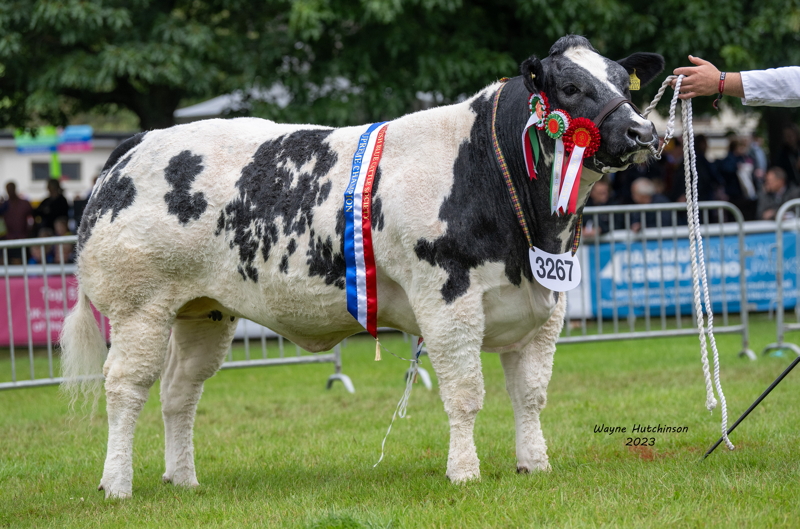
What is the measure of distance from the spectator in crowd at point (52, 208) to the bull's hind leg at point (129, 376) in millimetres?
11472

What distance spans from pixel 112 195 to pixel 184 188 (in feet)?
1.56

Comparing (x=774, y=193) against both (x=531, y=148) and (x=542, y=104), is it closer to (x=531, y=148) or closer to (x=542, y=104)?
(x=531, y=148)

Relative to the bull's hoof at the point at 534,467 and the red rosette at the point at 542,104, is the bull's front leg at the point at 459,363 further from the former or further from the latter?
the red rosette at the point at 542,104

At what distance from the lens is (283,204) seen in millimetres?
4836

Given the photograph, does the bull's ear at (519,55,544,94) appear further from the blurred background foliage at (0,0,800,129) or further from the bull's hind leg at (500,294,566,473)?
the blurred background foliage at (0,0,800,129)

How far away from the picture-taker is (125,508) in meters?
4.71

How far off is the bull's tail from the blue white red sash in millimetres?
1836

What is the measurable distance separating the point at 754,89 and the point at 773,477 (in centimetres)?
201

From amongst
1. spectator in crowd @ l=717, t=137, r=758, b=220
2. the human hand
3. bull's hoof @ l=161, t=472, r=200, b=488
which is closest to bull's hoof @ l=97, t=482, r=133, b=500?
bull's hoof @ l=161, t=472, r=200, b=488

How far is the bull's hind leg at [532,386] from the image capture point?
4.90 m

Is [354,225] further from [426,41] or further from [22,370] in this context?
[426,41]

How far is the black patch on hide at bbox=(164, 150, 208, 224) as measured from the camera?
5.02m

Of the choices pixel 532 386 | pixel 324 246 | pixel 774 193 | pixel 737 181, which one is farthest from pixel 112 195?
pixel 737 181

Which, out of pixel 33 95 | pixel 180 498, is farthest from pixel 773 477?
pixel 33 95
